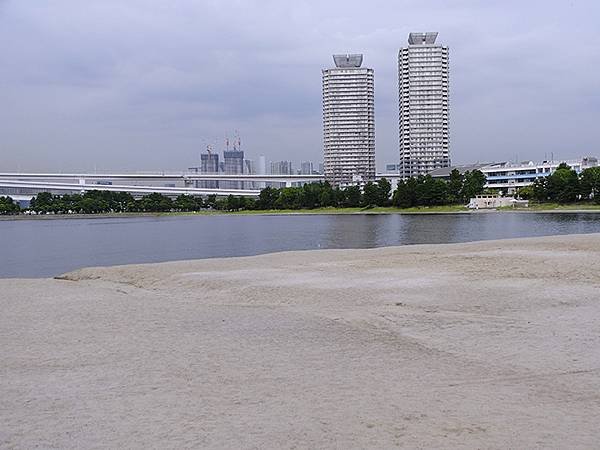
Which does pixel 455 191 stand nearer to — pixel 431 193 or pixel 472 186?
pixel 472 186

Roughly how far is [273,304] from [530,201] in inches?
3467

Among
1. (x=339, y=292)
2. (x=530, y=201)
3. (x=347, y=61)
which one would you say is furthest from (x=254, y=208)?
(x=339, y=292)

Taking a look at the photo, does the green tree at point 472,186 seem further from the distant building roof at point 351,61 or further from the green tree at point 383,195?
the distant building roof at point 351,61

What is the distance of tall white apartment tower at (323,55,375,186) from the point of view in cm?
17638

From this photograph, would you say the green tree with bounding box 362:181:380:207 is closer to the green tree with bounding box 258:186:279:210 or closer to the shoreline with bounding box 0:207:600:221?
the shoreline with bounding box 0:207:600:221

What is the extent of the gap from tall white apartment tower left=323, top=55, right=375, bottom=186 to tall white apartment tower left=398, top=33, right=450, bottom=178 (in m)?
15.6

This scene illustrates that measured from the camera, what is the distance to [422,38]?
16862 cm

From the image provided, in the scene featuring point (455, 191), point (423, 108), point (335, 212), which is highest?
point (423, 108)

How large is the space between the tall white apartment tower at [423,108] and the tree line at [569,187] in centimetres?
6617

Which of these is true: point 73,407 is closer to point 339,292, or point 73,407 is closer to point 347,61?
point 339,292

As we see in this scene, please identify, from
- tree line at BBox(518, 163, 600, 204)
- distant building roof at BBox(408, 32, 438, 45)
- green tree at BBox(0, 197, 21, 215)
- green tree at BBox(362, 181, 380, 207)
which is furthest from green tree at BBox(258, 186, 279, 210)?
distant building roof at BBox(408, 32, 438, 45)

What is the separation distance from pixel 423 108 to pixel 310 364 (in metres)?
158

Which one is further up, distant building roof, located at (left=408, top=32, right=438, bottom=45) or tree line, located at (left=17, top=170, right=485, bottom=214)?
distant building roof, located at (left=408, top=32, right=438, bottom=45)

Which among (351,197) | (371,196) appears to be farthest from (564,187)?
(351,197)
